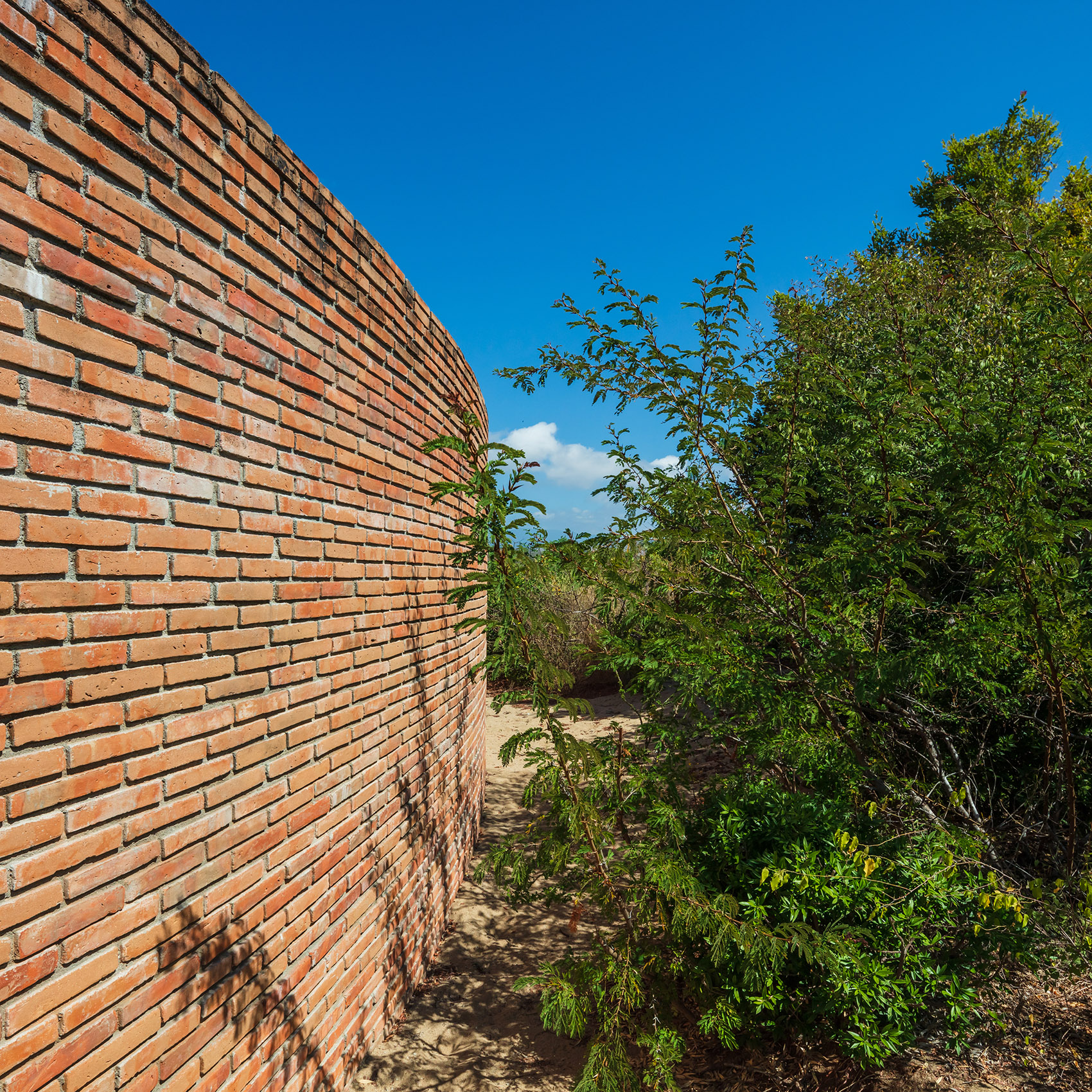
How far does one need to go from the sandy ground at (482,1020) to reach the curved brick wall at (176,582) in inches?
14.0

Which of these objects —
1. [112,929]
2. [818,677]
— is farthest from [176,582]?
[818,677]

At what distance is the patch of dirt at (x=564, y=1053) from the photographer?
9.90ft

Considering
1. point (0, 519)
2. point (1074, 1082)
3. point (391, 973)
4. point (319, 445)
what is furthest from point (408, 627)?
point (1074, 1082)

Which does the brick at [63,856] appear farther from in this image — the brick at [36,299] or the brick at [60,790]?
A: the brick at [36,299]

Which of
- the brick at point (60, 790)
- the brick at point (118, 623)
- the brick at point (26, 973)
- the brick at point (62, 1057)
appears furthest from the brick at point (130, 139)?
the brick at point (62, 1057)

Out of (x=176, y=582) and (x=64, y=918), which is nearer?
(x=64, y=918)

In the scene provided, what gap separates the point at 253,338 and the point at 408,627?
6.61ft

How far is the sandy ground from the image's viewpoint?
341 cm

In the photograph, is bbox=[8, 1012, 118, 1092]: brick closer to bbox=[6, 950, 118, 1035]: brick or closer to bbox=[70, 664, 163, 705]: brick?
bbox=[6, 950, 118, 1035]: brick

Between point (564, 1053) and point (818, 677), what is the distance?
252 cm

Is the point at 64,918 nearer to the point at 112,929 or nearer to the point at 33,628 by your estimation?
the point at 112,929

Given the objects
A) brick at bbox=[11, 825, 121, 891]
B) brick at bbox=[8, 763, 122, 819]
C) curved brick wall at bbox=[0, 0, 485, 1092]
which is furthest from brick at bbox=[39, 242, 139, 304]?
brick at bbox=[11, 825, 121, 891]

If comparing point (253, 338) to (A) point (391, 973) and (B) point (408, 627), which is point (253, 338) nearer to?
(B) point (408, 627)

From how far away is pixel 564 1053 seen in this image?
368 cm
